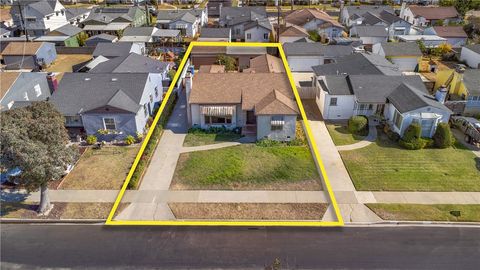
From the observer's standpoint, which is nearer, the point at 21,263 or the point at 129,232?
the point at 21,263

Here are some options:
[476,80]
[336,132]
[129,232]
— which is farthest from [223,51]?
[129,232]

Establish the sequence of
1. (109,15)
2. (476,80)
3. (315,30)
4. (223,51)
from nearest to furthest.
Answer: (476,80) < (223,51) < (315,30) < (109,15)

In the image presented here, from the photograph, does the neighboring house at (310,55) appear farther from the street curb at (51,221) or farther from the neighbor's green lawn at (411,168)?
the street curb at (51,221)

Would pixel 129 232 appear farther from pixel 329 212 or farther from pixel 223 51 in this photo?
pixel 223 51

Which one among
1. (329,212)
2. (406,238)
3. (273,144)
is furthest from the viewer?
(273,144)

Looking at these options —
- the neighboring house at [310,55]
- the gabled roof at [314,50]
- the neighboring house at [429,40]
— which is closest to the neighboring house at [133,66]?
the neighboring house at [310,55]

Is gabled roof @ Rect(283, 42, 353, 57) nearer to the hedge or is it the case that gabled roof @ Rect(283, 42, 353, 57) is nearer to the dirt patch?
the hedge

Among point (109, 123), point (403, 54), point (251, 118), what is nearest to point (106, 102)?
point (109, 123)

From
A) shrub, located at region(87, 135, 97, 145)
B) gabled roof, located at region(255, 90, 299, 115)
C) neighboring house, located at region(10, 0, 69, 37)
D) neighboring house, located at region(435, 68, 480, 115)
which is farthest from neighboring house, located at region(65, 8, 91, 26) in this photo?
neighboring house, located at region(435, 68, 480, 115)
